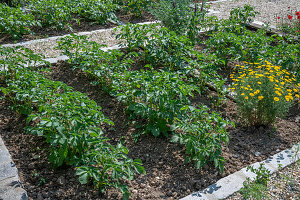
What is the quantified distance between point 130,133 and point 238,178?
1494 millimetres

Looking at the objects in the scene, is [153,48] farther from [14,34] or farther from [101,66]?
[14,34]

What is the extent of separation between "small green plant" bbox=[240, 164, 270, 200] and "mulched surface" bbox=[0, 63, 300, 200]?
0.97 ft

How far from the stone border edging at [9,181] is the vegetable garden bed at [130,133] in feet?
0.53

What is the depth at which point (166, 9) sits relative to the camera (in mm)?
7266

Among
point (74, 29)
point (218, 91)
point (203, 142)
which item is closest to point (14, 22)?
point (74, 29)

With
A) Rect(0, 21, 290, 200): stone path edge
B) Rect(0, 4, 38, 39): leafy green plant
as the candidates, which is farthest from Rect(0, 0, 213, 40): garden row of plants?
Rect(0, 21, 290, 200): stone path edge

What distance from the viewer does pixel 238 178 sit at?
365 centimetres

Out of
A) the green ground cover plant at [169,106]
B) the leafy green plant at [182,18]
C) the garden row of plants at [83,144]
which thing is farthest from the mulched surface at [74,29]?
the garden row of plants at [83,144]

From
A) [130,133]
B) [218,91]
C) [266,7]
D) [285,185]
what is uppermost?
[266,7]

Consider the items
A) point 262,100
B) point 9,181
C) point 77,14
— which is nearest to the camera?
point 9,181

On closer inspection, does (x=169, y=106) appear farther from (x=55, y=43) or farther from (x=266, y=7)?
(x=266, y=7)

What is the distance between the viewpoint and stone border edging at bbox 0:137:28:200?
123 inches

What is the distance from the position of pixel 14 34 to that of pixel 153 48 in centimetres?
320

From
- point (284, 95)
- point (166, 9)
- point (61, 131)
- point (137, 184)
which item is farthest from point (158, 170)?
point (166, 9)
